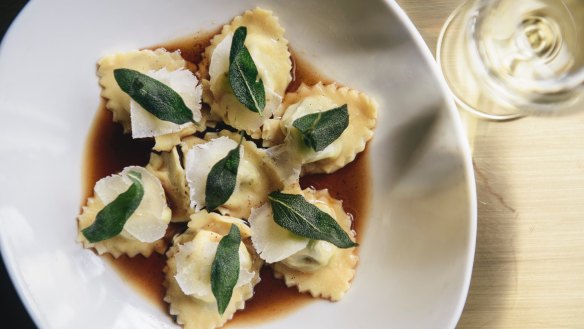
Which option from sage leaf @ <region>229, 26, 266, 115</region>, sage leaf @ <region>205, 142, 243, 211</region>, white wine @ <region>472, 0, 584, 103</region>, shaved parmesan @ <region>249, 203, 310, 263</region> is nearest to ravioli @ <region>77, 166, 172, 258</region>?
sage leaf @ <region>205, 142, 243, 211</region>

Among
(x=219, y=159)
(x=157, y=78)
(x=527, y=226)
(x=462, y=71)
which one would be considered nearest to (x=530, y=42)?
(x=462, y=71)

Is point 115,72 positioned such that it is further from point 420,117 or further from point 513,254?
point 513,254

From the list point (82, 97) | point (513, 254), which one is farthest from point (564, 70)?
point (82, 97)

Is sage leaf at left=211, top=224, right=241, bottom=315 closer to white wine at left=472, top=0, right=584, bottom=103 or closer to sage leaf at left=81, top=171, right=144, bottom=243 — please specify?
sage leaf at left=81, top=171, right=144, bottom=243

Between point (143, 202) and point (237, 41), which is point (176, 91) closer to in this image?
point (237, 41)

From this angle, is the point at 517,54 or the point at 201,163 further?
the point at 517,54

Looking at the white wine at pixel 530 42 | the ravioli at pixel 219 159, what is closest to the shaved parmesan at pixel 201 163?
the ravioli at pixel 219 159

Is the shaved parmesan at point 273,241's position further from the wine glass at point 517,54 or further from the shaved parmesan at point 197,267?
A: the wine glass at point 517,54
